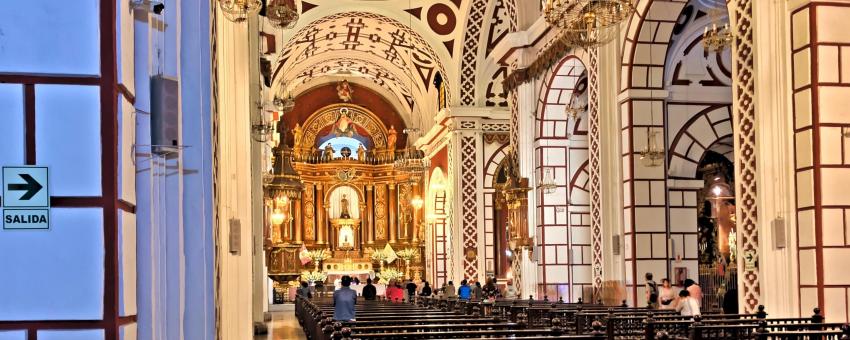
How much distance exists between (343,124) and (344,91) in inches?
53.7

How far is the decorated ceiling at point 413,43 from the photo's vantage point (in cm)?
2550

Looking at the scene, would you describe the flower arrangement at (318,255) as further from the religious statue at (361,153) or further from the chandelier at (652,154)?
the chandelier at (652,154)

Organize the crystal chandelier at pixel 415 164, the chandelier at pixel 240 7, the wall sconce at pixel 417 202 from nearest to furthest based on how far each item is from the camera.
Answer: the chandelier at pixel 240 7, the crystal chandelier at pixel 415 164, the wall sconce at pixel 417 202

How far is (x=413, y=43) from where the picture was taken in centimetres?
2855

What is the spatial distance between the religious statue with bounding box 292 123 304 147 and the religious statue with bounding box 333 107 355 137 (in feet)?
4.28

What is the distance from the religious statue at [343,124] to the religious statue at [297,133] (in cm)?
131

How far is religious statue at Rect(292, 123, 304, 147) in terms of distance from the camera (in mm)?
36688

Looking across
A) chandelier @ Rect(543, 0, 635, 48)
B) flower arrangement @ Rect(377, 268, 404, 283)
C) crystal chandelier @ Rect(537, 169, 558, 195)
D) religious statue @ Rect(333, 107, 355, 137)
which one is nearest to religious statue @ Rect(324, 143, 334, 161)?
religious statue @ Rect(333, 107, 355, 137)

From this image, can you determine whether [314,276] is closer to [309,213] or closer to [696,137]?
[309,213]

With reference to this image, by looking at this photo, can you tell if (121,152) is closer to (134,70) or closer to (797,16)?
(134,70)

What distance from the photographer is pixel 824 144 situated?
33.3 feet

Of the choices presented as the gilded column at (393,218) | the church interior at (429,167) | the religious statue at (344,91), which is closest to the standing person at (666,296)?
the church interior at (429,167)

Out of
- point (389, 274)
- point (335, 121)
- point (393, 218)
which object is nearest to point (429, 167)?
point (389, 274)

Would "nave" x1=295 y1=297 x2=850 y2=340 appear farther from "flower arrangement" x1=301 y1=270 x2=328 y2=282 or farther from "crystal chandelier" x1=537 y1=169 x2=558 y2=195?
"flower arrangement" x1=301 y1=270 x2=328 y2=282
